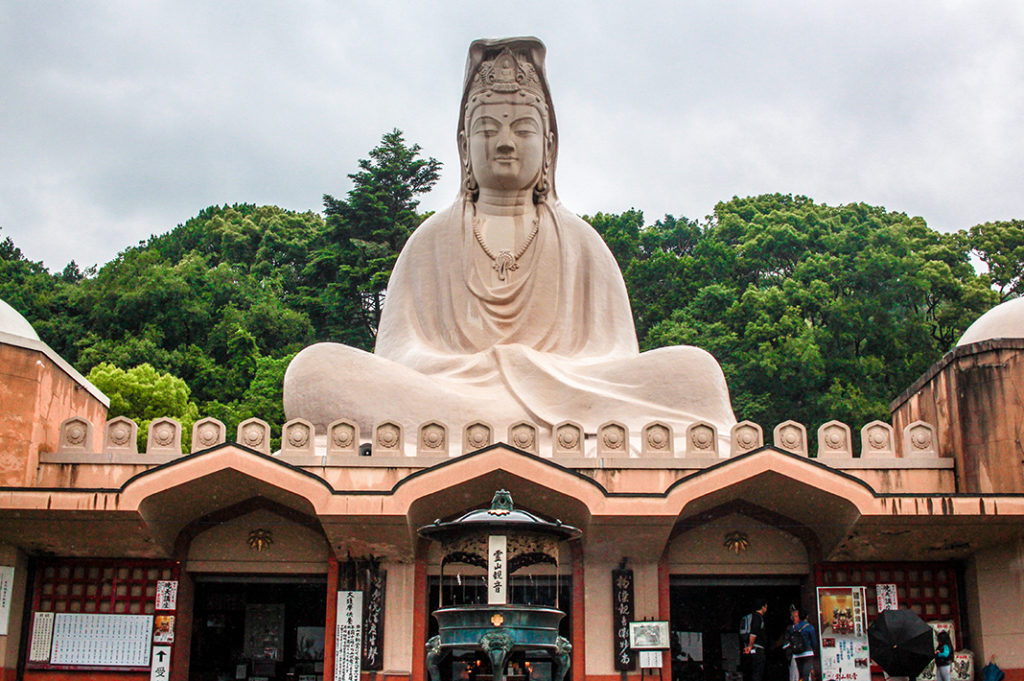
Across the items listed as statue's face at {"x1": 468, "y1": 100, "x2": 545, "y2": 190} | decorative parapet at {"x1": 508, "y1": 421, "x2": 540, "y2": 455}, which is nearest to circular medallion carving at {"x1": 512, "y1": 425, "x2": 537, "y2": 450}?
decorative parapet at {"x1": 508, "y1": 421, "x2": 540, "y2": 455}

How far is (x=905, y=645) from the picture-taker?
8.66 m

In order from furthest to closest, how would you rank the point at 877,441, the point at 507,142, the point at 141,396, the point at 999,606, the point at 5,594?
the point at 141,396 < the point at 507,142 < the point at 877,441 < the point at 999,606 < the point at 5,594

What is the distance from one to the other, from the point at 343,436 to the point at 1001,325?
7306 millimetres

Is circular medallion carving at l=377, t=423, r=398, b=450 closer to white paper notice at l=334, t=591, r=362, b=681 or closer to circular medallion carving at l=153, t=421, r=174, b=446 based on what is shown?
white paper notice at l=334, t=591, r=362, b=681

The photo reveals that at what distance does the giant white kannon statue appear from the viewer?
14.0 metres

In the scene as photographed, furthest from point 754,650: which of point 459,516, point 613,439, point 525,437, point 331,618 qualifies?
point 331,618

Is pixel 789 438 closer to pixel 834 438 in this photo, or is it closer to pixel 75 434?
pixel 834 438

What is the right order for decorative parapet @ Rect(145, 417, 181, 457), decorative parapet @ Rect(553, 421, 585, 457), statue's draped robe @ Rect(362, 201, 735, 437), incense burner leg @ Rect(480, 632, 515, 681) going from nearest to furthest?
incense burner leg @ Rect(480, 632, 515, 681), decorative parapet @ Rect(553, 421, 585, 457), decorative parapet @ Rect(145, 417, 181, 457), statue's draped robe @ Rect(362, 201, 735, 437)

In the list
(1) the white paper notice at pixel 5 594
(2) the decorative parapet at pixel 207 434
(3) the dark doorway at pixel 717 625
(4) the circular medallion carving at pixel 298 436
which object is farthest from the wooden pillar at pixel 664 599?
(1) the white paper notice at pixel 5 594

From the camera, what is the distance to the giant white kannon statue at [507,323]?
14.0 m

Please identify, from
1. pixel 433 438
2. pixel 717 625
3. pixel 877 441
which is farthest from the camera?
pixel 717 625

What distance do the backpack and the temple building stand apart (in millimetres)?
528

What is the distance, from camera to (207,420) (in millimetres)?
12484

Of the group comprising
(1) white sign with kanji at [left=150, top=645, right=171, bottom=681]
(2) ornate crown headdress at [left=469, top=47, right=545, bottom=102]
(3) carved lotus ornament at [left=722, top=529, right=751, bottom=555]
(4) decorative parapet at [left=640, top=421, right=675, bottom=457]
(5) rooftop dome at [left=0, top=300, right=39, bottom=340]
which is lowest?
(1) white sign with kanji at [left=150, top=645, right=171, bottom=681]
